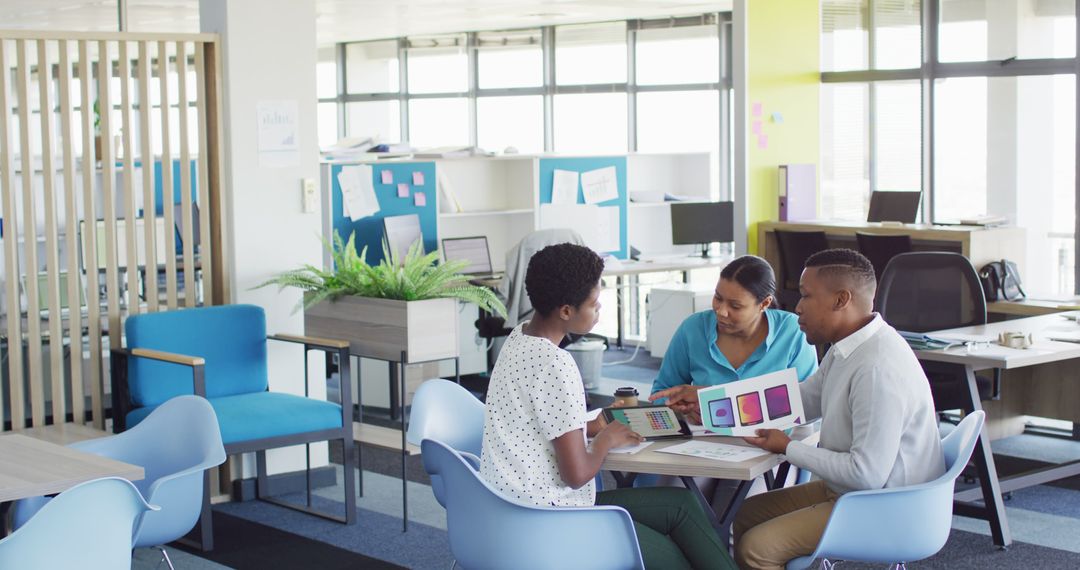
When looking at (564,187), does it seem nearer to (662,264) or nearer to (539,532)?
(662,264)

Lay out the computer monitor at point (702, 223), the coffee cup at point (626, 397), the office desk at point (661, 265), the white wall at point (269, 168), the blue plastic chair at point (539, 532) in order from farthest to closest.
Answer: the computer monitor at point (702, 223) < the office desk at point (661, 265) < the white wall at point (269, 168) < the coffee cup at point (626, 397) < the blue plastic chair at point (539, 532)

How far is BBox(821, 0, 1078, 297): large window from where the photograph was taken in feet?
23.6

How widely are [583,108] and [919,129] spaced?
15.4 feet

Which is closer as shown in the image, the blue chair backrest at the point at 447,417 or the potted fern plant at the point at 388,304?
the blue chair backrest at the point at 447,417

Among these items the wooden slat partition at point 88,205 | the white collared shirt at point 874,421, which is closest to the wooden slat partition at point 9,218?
the wooden slat partition at point 88,205

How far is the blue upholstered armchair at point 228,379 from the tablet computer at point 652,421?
1.87 m

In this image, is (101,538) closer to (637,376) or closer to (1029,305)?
(1029,305)

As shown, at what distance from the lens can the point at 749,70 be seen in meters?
7.99

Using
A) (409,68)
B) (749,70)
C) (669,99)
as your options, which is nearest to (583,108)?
(669,99)

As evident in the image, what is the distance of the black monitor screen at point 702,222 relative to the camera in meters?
9.04

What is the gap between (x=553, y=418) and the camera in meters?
2.84

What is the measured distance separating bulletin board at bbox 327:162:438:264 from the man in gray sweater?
4.73m

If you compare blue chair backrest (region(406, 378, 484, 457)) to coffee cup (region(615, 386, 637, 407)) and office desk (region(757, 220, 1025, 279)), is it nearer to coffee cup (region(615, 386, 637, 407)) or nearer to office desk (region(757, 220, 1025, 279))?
coffee cup (region(615, 386, 637, 407))

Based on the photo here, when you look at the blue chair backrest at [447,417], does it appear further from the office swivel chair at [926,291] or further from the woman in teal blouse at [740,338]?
the office swivel chair at [926,291]
